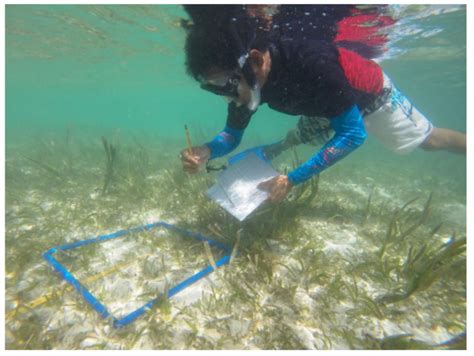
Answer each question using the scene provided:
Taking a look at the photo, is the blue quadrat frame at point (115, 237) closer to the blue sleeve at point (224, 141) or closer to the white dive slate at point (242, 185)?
the white dive slate at point (242, 185)

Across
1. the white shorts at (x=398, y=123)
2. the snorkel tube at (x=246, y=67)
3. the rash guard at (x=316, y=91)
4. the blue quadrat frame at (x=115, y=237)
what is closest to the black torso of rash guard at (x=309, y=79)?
the rash guard at (x=316, y=91)

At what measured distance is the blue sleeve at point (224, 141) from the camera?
461cm

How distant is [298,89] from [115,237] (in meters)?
3.70

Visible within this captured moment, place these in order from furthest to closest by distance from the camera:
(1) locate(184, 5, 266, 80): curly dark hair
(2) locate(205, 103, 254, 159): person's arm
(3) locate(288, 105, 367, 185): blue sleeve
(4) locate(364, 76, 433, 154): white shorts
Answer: (4) locate(364, 76, 433, 154): white shorts → (2) locate(205, 103, 254, 159): person's arm → (3) locate(288, 105, 367, 185): blue sleeve → (1) locate(184, 5, 266, 80): curly dark hair

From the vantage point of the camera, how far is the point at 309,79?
11.2 ft

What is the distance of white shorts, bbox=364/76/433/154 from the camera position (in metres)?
4.86

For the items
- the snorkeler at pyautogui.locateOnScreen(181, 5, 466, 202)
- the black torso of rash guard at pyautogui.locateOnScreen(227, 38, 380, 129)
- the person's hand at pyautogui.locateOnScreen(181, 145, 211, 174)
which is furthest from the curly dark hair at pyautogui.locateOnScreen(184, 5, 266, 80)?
the person's hand at pyautogui.locateOnScreen(181, 145, 211, 174)

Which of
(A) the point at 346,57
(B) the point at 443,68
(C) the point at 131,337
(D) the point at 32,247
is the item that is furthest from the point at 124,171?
(B) the point at 443,68

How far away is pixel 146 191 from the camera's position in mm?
6523

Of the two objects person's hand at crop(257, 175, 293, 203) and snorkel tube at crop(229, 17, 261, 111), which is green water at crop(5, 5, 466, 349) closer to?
person's hand at crop(257, 175, 293, 203)

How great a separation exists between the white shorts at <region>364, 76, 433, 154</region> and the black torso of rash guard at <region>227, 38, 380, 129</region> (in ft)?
5.87

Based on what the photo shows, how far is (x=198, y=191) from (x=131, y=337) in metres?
3.64

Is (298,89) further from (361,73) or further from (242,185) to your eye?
(242,185)

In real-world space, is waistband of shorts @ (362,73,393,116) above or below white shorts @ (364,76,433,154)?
above
